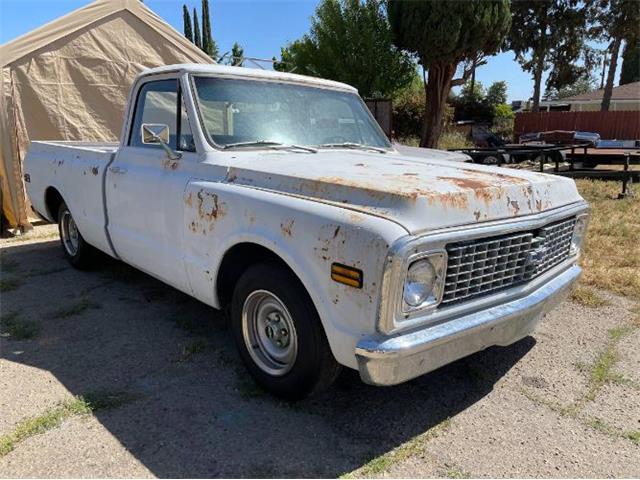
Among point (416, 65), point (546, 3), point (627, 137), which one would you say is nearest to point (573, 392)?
point (416, 65)

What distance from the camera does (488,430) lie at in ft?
9.25

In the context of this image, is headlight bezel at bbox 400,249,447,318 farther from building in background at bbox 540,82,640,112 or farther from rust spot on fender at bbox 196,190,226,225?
building in background at bbox 540,82,640,112

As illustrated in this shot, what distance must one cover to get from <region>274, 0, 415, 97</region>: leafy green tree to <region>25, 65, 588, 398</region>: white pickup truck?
14454 millimetres

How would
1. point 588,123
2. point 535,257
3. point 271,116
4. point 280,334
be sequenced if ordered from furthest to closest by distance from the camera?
point 588,123
point 271,116
point 280,334
point 535,257

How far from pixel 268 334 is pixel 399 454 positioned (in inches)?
39.5

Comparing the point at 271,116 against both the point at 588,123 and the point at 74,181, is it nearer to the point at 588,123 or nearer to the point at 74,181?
the point at 74,181

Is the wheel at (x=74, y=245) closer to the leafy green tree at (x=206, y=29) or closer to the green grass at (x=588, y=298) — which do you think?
the green grass at (x=588, y=298)

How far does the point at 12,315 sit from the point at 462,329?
12.4 feet

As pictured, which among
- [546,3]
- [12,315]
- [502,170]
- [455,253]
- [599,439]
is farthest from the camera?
[546,3]

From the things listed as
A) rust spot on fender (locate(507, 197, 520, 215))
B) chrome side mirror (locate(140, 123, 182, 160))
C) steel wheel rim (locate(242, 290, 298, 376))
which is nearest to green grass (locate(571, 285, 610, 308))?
rust spot on fender (locate(507, 197, 520, 215))

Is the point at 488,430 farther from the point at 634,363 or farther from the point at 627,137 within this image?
the point at 627,137

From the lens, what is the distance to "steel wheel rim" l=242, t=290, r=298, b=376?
299 centimetres

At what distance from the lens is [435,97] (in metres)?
18.2

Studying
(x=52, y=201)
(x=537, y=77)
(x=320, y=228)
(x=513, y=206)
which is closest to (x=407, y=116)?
(x=537, y=77)
